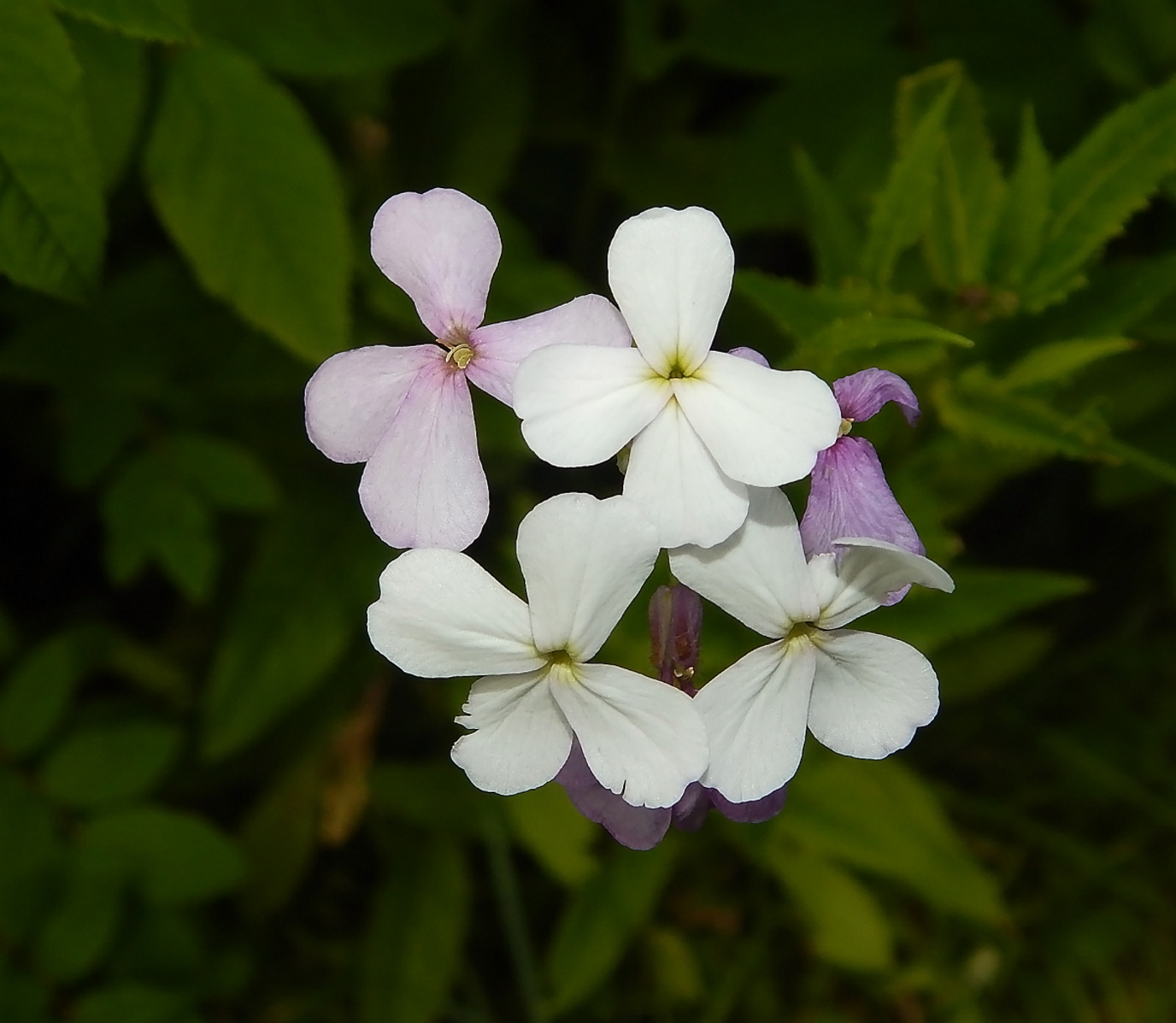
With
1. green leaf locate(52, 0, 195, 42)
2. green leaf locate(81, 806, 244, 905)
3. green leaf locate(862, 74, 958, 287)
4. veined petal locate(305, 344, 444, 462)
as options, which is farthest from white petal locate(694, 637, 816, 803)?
green leaf locate(81, 806, 244, 905)

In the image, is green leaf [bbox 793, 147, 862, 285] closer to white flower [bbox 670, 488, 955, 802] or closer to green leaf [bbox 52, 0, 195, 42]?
white flower [bbox 670, 488, 955, 802]

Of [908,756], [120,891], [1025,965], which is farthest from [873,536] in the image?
[1025,965]

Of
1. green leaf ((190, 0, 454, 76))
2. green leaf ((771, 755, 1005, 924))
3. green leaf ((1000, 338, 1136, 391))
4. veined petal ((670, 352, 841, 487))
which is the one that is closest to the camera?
veined petal ((670, 352, 841, 487))

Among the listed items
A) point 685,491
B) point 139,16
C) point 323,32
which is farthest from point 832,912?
point 139,16

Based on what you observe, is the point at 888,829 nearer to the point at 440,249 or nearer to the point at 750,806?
the point at 750,806

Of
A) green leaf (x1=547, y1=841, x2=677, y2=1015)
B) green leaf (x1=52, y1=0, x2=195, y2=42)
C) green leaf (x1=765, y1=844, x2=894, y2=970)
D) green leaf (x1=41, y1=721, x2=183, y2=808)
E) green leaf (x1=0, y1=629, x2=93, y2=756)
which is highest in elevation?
green leaf (x1=52, y1=0, x2=195, y2=42)

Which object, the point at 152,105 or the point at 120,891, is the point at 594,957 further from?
the point at 152,105
